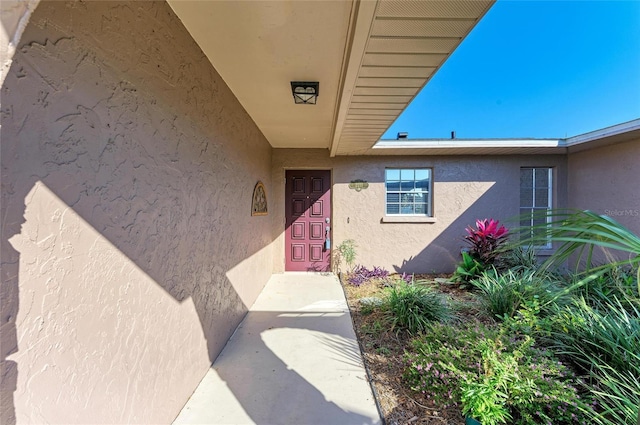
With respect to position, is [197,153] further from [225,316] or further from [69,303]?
[225,316]

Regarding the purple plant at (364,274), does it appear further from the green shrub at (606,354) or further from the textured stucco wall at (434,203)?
the green shrub at (606,354)

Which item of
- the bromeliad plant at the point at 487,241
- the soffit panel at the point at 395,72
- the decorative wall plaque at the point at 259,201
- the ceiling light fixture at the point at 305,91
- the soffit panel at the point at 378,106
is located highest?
the ceiling light fixture at the point at 305,91

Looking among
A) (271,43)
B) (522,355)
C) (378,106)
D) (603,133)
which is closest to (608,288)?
(522,355)

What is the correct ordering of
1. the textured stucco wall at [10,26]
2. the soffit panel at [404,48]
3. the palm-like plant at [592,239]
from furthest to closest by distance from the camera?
1. the soffit panel at [404,48]
2. the palm-like plant at [592,239]
3. the textured stucco wall at [10,26]

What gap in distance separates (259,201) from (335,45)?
9.05ft

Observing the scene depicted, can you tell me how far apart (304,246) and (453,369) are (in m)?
4.06

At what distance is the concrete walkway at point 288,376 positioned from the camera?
5.86 ft

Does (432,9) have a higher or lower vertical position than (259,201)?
higher

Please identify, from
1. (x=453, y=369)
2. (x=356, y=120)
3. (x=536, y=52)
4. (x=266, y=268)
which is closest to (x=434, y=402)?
(x=453, y=369)

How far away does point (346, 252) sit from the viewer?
540 cm

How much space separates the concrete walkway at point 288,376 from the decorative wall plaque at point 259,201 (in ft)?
5.11

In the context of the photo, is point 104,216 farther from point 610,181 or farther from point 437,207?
point 610,181

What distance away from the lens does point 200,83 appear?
2.07 metres

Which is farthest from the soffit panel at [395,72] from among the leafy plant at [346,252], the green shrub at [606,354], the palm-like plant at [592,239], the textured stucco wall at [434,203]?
the leafy plant at [346,252]
